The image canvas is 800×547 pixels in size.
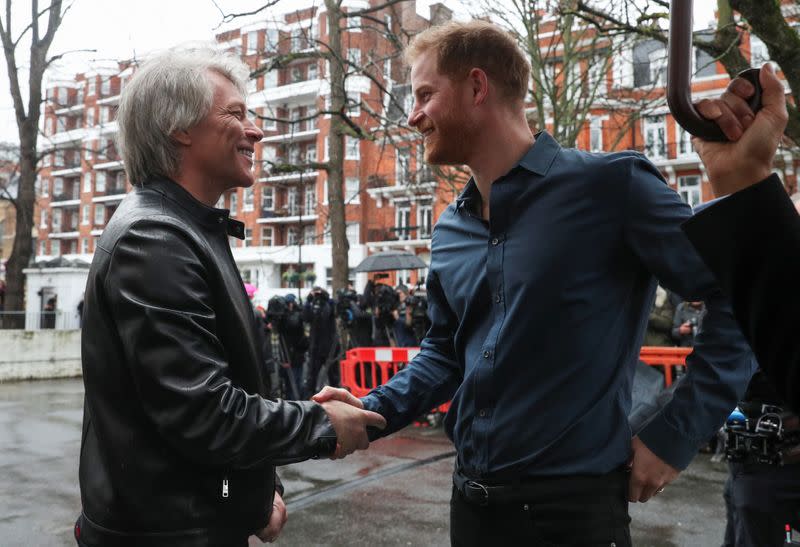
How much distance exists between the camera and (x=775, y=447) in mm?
3105

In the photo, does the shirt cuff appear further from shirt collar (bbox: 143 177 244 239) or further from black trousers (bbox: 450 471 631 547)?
shirt collar (bbox: 143 177 244 239)

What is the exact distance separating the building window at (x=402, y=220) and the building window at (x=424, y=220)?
2.61 feet

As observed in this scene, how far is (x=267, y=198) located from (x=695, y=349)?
50822 mm

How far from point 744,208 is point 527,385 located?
1165mm

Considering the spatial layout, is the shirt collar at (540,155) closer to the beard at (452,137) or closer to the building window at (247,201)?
the beard at (452,137)

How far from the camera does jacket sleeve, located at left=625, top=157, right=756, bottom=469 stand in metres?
1.81

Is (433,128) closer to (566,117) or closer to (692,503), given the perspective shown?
(692,503)

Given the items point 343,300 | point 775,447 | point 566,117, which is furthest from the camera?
point 566,117

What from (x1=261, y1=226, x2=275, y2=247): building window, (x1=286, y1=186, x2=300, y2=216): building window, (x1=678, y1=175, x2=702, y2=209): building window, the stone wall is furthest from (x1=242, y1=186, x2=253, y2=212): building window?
the stone wall

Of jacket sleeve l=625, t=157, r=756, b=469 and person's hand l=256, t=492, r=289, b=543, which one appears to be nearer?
jacket sleeve l=625, t=157, r=756, b=469

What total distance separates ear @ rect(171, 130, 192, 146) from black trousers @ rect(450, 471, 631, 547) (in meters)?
1.42

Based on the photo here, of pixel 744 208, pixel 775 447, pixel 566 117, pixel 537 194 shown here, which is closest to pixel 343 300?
pixel 566 117

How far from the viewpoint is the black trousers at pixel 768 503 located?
318 cm

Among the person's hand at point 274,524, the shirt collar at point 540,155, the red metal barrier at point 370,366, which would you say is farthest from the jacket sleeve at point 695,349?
the red metal barrier at point 370,366
